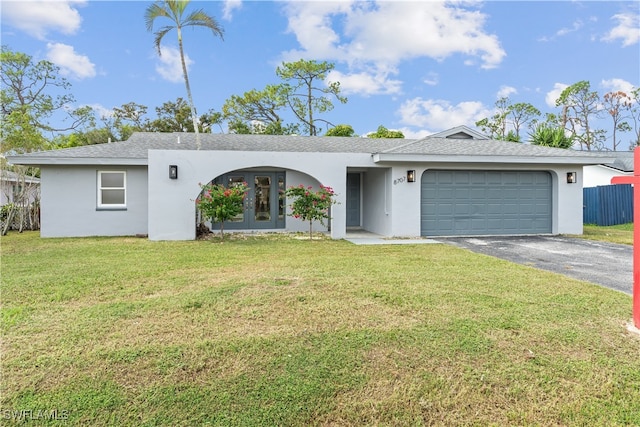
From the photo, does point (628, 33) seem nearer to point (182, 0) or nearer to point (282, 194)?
point (282, 194)

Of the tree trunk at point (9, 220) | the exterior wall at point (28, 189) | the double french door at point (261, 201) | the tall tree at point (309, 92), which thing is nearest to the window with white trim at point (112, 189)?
the double french door at point (261, 201)

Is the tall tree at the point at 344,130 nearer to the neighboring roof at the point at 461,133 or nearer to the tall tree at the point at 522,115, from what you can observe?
the neighboring roof at the point at 461,133

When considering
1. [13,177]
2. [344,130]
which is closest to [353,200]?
[344,130]

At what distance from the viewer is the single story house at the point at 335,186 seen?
10781 millimetres

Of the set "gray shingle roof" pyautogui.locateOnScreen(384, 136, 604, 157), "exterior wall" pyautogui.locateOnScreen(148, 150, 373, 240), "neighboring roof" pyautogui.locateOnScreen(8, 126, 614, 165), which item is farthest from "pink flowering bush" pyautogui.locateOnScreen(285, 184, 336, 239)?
"gray shingle roof" pyautogui.locateOnScreen(384, 136, 604, 157)

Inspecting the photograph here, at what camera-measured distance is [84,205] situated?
1196cm

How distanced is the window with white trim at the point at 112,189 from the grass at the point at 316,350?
7195 mm

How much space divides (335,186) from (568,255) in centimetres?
634

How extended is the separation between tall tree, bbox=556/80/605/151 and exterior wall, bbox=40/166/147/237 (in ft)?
122

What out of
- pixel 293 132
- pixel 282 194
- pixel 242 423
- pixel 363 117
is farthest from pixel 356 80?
pixel 242 423

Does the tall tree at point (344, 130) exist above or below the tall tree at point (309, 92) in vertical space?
below

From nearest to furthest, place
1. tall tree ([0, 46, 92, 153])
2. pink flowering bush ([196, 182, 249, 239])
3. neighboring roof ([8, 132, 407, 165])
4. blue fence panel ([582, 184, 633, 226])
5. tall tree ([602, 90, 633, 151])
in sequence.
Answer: pink flowering bush ([196, 182, 249, 239]) < neighboring roof ([8, 132, 407, 165]) < blue fence panel ([582, 184, 633, 226]) < tall tree ([0, 46, 92, 153]) < tall tree ([602, 90, 633, 151])

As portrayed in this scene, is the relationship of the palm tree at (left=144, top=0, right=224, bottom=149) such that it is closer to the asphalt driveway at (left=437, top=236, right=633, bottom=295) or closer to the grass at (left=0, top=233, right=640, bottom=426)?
the grass at (left=0, top=233, right=640, bottom=426)

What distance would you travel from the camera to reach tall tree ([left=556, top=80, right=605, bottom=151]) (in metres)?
33.4
